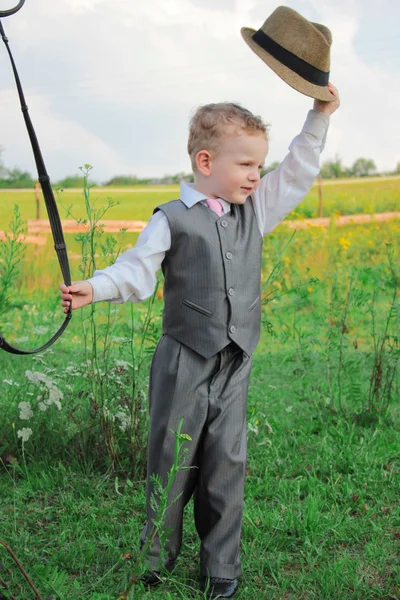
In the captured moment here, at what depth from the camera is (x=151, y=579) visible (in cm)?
260

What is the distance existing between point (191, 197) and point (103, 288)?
0.42 meters

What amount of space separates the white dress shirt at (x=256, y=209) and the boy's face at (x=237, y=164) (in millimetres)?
60

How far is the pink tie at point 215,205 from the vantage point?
2.47 meters

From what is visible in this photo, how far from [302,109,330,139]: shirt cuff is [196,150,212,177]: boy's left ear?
353 millimetres

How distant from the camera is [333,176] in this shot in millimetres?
15023

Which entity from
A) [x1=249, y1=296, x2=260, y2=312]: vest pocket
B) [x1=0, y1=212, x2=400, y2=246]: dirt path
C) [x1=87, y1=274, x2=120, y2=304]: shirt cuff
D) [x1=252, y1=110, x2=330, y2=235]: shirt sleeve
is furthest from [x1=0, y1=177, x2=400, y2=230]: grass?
[x1=87, y1=274, x2=120, y2=304]: shirt cuff

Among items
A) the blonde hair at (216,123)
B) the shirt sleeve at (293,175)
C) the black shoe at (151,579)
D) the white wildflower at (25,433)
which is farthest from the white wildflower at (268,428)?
the blonde hair at (216,123)

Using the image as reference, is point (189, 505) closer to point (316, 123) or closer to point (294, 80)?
point (316, 123)

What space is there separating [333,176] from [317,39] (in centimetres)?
1276

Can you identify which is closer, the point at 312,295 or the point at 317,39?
the point at 317,39

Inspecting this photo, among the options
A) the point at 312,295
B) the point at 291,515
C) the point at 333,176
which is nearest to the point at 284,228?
the point at 312,295

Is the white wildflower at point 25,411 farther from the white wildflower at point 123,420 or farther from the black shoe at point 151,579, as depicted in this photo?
the black shoe at point 151,579

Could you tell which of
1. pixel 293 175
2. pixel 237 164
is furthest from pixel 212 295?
pixel 293 175

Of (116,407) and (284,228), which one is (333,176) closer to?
(284,228)
